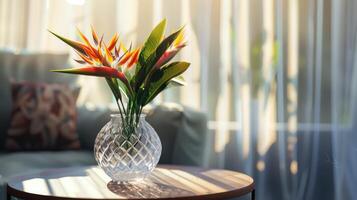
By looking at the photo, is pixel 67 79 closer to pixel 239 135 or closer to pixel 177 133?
pixel 177 133

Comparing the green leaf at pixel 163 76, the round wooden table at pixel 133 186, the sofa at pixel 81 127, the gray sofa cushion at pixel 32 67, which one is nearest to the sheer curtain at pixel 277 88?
the sofa at pixel 81 127

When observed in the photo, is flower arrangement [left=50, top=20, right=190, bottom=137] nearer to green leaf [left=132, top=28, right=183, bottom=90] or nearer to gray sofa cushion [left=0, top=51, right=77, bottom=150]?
green leaf [left=132, top=28, right=183, bottom=90]

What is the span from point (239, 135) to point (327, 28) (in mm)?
636

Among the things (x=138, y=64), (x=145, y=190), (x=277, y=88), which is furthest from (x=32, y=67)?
(x=145, y=190)

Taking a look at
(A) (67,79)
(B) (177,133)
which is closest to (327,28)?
(B) (177,133)

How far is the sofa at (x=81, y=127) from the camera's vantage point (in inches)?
76.7

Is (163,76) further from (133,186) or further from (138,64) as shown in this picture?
(133,186)

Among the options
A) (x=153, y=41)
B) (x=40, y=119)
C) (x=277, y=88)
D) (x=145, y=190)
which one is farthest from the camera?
(x=277, y=88)

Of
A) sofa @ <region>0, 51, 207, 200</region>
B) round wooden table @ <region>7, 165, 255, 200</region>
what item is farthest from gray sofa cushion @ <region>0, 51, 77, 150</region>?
round wooden table @ <region>7, 165, 255, 200</region>

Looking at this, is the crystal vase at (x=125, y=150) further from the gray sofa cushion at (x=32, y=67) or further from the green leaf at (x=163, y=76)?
the gray sofa cushion at (x=32, y=67)

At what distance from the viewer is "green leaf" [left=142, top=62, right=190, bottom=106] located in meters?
1.31

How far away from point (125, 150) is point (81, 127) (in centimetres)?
101

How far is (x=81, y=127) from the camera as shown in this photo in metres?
2.26

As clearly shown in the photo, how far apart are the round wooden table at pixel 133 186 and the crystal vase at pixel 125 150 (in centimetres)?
3
